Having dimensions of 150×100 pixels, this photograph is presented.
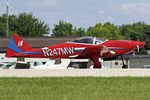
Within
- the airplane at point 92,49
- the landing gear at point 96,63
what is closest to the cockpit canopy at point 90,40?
the airplane at point 92,49

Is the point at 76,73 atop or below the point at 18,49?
below

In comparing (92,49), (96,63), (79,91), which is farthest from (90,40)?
(79,91)

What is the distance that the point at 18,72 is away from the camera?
67.2 feet

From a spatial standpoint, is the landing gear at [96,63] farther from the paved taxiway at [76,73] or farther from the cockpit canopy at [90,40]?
the paved taxiway at [76,73]

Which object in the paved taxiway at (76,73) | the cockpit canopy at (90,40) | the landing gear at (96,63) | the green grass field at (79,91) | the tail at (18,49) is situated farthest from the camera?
the tail at (18,49)

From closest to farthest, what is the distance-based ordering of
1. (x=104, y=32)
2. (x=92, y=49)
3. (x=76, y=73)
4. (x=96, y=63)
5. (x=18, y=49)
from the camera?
1. (x=76, y=73)
2. (x=92, y=49)
3. (x=96, y=63)
4. (x=18, y=49)
5. (x=104, y=32)

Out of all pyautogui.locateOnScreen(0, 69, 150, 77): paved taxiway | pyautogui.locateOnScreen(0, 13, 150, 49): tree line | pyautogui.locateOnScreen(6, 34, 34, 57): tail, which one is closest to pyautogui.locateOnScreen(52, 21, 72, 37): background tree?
pyautogui.locateOnScreen(0, 13, 150, 49): tree line

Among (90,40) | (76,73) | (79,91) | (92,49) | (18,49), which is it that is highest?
(90,40)

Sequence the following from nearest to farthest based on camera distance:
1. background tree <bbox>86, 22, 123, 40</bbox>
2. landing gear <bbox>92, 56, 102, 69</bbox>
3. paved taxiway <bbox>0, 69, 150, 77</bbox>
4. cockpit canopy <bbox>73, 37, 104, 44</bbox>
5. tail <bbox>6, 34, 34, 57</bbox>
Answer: paved taxiway <bbox>0, 69, 150, 77</bbox>, landing gear <bbox>92, 56, 102, 69</bbox>, cockpit canopy <bbox>73, 37, 104, 44</bbox>, tail <bbox>6, 34, 34, 57</bbox>, background tree <bbox>86, 22, 123, 40</bbox>

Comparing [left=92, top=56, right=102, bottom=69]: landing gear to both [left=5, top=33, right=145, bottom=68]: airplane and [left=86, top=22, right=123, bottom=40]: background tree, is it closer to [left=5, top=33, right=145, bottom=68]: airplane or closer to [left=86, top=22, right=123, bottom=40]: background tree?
[left=5, top=33, right=145, bottom=68]: airplane

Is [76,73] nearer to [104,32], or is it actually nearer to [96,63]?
[96,63]

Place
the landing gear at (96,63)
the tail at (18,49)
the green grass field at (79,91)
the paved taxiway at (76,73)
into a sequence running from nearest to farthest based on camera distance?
the green grass field at (79,91) < the paved taxiway at (76,73) < the landing gear at (96,63) < the tail at (18,49)

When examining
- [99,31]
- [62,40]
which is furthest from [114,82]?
[99,31]

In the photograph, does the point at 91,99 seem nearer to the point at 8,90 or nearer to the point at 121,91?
the point at 121,91
